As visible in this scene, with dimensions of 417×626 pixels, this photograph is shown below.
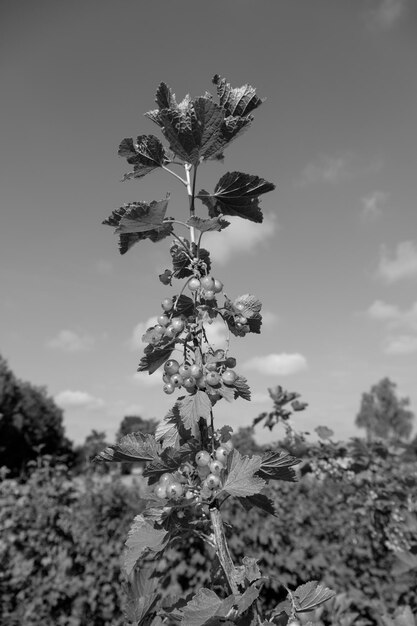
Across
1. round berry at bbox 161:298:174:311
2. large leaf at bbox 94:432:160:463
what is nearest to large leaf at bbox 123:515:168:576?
large leaf at bbox 94:432:160:463

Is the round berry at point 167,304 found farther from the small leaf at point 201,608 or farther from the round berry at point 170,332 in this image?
the small leaf at point 201,608

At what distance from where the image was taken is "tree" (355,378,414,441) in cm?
4734

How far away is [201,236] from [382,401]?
5317cm

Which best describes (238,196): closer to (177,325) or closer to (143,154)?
(143,154)

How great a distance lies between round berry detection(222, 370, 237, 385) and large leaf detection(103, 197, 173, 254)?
20.5 inches

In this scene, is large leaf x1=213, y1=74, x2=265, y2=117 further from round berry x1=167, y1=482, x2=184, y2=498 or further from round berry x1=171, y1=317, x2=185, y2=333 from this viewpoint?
round berry x1=167, y1=482, x2=184, y2=498

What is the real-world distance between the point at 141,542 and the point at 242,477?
358 mm

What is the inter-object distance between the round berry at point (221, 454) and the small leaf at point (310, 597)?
42 centimetres

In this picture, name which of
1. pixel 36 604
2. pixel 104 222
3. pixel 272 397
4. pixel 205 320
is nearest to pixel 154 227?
pixel 104 222

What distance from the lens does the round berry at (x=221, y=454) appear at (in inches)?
48.6

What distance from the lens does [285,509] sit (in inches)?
260

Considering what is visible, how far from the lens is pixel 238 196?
4.80ft

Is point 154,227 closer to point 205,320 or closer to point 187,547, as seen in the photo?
point 205,320

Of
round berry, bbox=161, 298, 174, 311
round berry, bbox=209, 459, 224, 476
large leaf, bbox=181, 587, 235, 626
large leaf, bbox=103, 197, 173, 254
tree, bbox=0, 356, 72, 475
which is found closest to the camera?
large leaf, bbox=181, 587, 235, 626
